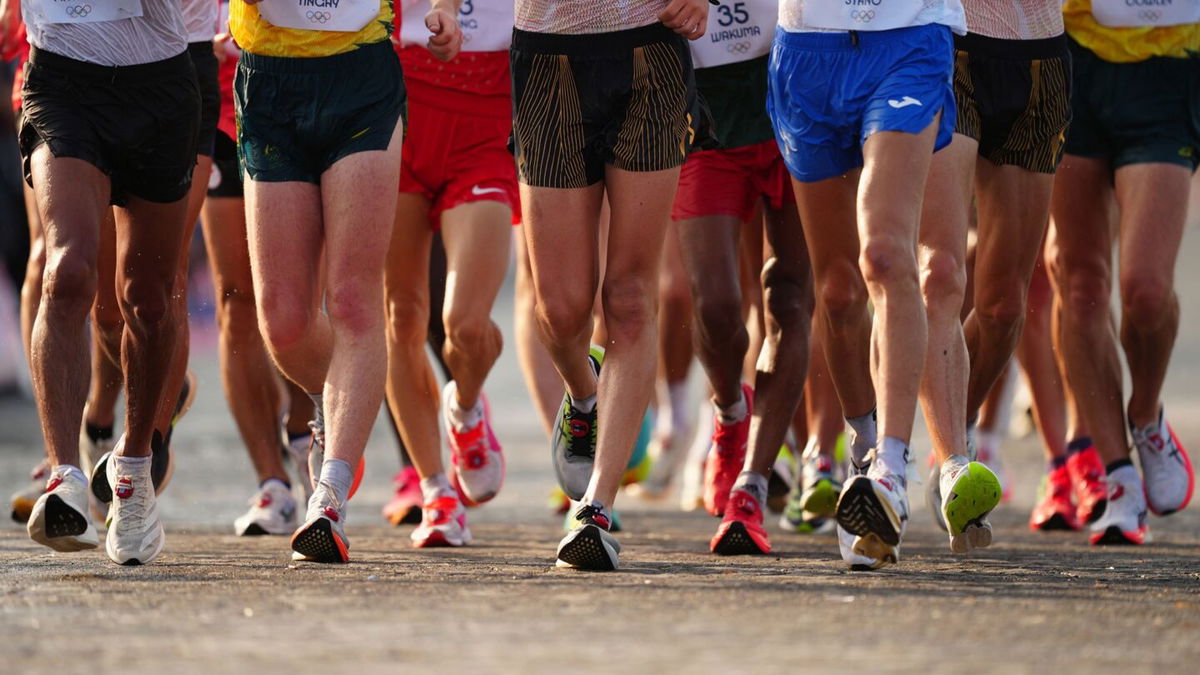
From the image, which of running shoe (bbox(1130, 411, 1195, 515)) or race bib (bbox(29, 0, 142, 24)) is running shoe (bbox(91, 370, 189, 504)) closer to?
race bib (bbox(29, 0, 142, 24))

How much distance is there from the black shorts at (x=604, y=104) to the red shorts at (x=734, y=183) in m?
0.98

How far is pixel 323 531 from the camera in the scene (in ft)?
19.5

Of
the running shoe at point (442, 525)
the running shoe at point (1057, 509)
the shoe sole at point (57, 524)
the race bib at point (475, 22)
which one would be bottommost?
the running shoe at point (442, 525)

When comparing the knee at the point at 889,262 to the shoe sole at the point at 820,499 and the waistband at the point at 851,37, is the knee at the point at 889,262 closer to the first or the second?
the waistband at the point at 851,37

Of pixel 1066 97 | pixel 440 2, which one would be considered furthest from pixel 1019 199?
pixel 440 2

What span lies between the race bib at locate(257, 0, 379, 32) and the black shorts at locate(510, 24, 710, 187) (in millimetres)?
543

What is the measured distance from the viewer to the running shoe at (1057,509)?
26.5ft

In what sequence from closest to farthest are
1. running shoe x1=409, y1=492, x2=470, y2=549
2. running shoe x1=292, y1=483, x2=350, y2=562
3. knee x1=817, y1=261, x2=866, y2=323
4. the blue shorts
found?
the blue shorts
running shoe x1=292, y1=483, x2=350, y2=562
knee x1=817, y1=261, x2=866, y2=323
running shoe x1=409, y1=492, x2=470, y2=549

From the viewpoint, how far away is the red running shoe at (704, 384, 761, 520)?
7.40 meters

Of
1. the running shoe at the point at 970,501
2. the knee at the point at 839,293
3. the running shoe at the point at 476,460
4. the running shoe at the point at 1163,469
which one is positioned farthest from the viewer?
the running shoe at the point at 476,460

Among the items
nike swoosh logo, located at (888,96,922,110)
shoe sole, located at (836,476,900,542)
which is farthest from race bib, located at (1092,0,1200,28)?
shoe sole, located at (836,476,900,542)

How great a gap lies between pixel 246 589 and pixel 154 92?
185cm

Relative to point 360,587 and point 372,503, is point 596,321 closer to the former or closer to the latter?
point 372,503

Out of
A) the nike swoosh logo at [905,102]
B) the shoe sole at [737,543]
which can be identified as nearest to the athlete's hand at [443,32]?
the nike swoosh logo at [905,102]
